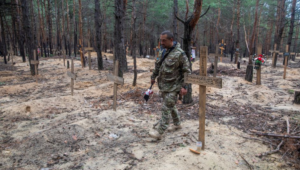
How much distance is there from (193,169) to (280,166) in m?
1.42

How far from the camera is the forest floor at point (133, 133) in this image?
10.8ft

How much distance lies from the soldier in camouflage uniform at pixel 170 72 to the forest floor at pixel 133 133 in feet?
2.13

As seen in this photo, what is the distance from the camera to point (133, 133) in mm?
4527

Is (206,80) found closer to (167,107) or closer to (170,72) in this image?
(170,72)

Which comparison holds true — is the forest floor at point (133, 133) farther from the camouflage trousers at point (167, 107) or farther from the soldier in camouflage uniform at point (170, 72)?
the soldier in camouflage uniform at point (170, 72)

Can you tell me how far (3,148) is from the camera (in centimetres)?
384

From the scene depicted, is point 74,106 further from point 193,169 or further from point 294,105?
point 294,105

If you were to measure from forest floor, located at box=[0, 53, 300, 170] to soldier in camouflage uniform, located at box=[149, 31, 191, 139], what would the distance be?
65cm

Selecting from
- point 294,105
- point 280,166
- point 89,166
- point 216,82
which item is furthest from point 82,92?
point 294,105

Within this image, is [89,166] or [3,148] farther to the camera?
[3,148]

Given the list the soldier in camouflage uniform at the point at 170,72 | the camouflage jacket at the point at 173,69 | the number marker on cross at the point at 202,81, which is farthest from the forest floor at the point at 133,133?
the camouflage jacket at the point at 173,69

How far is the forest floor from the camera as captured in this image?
3293 mm

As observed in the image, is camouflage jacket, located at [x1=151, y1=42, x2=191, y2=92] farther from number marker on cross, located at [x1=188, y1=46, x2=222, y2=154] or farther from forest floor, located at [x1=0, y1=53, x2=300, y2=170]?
forest floor, located at [x1=0, y1=53, x2=300, y2=170]

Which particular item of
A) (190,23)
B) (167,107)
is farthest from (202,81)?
(190,23)
